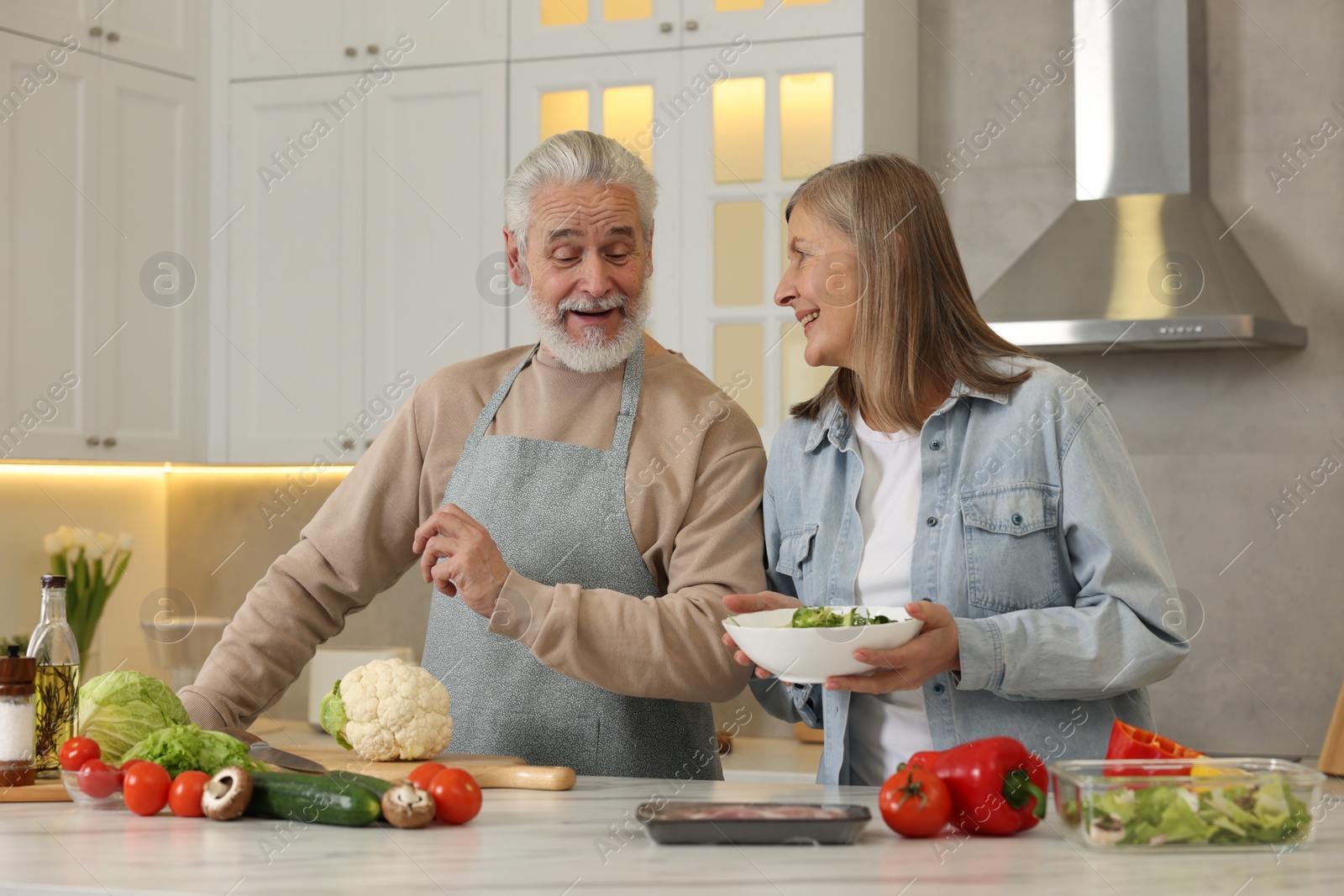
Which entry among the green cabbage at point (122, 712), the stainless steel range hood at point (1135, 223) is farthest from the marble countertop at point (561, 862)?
the stainless steel range hood at point (1135, 223)

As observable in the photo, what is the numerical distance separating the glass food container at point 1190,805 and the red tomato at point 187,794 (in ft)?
2.60

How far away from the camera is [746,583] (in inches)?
66.3

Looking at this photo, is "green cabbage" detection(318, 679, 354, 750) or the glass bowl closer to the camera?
the glass bowl

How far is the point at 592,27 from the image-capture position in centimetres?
307

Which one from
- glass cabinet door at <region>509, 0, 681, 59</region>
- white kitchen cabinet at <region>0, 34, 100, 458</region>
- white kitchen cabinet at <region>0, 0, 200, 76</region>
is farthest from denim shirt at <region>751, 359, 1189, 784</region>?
white kitchen cabinet at <region>0, 0, 200, 76</region>

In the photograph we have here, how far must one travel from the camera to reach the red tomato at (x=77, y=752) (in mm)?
1364

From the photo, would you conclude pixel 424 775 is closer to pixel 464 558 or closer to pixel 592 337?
pixel 464 558

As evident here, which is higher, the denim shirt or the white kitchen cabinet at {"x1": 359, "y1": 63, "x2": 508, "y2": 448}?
the white kitchen cabinet at {"x1": 359, "y1": 63, "x2": 508, "y2": 448}

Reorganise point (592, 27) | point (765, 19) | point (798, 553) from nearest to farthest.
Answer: point (798, 553) → point (765, 19) → point (592, 27)

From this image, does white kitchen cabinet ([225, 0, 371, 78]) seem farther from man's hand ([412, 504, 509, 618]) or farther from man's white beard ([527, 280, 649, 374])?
man's hand ([412, 504, 509, 618])

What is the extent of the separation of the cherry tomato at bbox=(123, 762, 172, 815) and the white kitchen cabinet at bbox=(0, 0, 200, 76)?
2.27 metres

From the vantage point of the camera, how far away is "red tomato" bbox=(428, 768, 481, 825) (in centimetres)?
126

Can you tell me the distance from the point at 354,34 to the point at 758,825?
259cm

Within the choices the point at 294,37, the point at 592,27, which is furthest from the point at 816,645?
the point at 294,37
